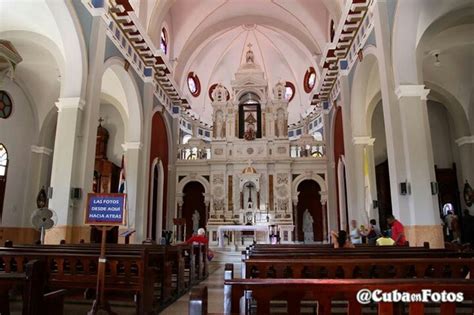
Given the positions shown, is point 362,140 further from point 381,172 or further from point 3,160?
point 3,160

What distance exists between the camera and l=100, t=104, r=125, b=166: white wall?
16.7 m

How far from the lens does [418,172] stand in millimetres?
7613

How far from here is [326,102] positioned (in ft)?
54.8

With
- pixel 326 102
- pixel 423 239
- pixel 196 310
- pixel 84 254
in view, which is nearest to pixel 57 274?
pixel 84 254

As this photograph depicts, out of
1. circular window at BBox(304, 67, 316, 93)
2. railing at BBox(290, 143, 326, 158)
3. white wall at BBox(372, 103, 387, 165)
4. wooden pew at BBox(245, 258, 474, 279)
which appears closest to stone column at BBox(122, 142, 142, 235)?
railing at BBox(290, 143, 326, 158)

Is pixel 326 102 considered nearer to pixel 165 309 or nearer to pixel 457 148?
pixel 457 148

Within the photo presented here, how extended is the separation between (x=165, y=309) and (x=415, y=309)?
3.94 meters

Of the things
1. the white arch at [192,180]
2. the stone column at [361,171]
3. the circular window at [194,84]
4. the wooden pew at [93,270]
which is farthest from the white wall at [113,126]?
the wooden pew at [93,270]

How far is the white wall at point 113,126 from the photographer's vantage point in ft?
54.9

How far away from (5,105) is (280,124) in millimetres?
11460

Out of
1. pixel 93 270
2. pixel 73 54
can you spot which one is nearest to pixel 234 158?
pixel 73 54

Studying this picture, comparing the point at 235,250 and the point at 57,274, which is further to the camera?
the point at 235,250

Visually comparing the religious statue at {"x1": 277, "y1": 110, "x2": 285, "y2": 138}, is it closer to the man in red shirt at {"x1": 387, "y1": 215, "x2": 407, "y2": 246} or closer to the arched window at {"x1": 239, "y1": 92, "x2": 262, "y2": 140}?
the arched window at {"x1": 239, "y1": 92, "x2": 262, "y2": 140}

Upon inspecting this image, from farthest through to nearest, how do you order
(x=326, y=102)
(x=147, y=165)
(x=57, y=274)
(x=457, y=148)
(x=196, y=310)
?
(x=326, y=102)
(x=457, y=148)
(x=147, y=165)
(x=57, y=274)
(x=196, y=310)
